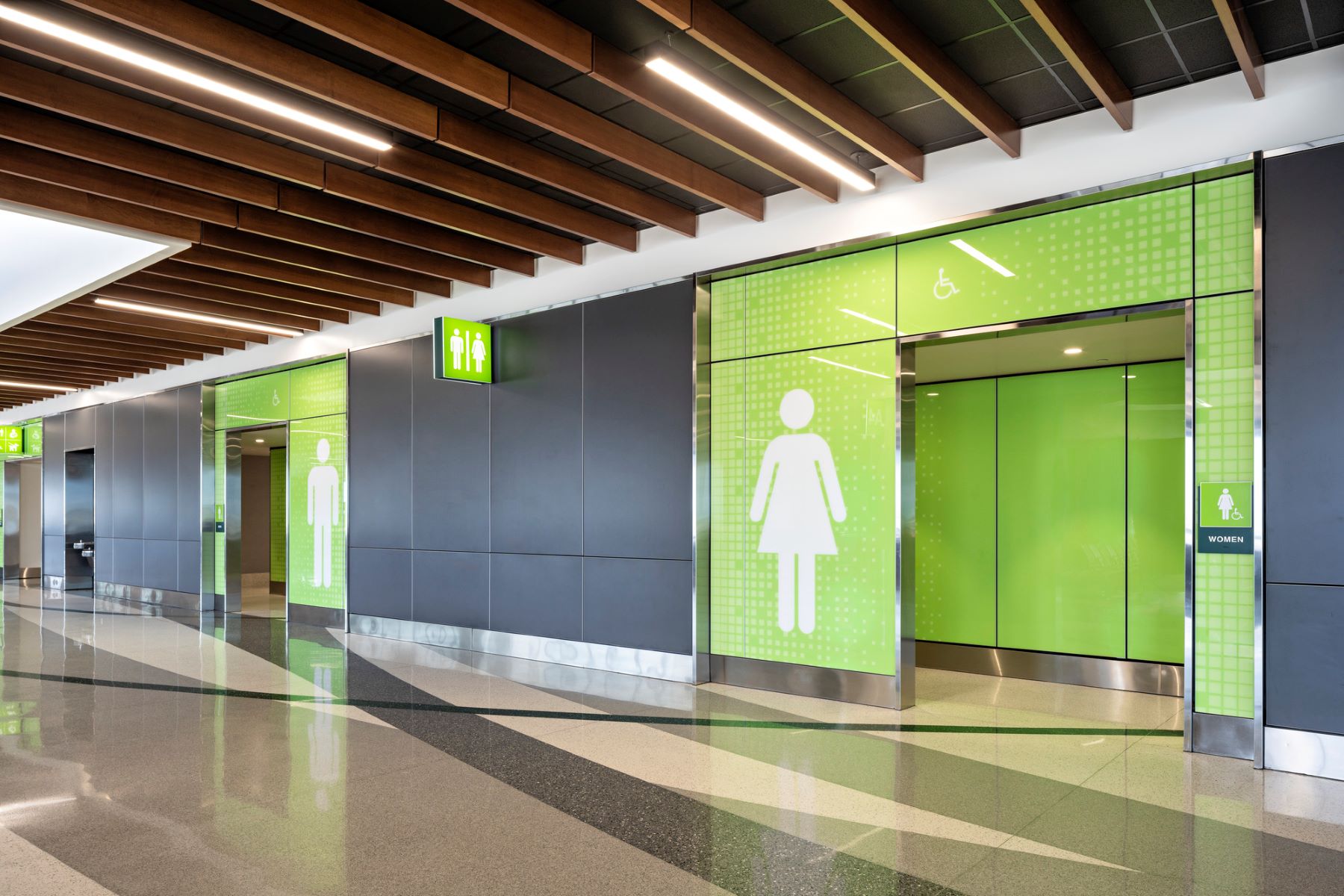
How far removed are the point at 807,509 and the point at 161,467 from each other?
12.9m

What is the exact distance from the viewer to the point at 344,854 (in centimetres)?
415

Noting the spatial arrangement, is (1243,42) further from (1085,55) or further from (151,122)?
(151,122)

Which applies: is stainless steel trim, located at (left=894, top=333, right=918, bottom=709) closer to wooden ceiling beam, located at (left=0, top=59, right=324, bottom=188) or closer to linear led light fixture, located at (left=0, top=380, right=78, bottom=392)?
wooden ceiling beam, located at (left=0, top=59, right=324, bottom=188)

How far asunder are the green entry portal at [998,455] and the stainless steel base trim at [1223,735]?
0.05 ft

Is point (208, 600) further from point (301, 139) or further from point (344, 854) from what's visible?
point (344, 854)

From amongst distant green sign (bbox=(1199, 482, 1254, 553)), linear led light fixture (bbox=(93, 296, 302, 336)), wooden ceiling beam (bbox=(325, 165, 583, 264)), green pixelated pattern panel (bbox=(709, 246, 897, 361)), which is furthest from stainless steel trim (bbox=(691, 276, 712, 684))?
linear led light fixture (bbox=(93, 296, 302, 336))

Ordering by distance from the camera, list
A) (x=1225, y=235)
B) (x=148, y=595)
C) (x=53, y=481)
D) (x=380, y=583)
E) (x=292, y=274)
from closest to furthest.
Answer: (x=1225, y=235)
(x=292, y=274)
(x=380, y=583)
(x=148, y=595)
(x=53, y=481)

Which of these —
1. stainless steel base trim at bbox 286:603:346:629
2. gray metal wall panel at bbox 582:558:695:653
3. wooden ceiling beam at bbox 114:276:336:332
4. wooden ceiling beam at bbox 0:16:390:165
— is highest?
wooden ceiling beam at bbox 0:16:390:165

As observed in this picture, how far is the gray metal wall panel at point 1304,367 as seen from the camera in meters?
5.31

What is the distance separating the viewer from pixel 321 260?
30.7 ft

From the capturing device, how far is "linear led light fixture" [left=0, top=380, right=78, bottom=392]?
16.6 m

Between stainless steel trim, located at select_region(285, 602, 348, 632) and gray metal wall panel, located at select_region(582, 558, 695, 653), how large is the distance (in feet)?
15.1

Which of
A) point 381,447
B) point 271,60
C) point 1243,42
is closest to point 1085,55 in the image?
point 1243,42

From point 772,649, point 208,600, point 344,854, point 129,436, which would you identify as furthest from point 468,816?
point 129,436
